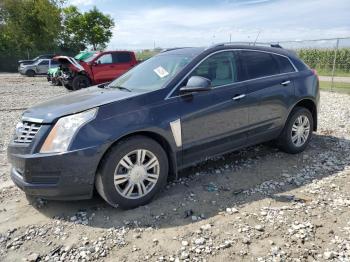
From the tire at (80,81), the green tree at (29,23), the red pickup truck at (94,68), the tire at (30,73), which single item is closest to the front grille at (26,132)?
the red pickup truck at (94,68)

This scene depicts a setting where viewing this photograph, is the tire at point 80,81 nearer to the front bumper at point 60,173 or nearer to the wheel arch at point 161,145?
the wheel arch at point 161,145

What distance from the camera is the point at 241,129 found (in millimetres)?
4742

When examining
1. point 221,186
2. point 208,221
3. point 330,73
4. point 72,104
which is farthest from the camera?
point 330,73

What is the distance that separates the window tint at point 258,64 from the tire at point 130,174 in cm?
183

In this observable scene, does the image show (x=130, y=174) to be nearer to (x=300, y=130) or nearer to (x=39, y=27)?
(x=300, y=130)

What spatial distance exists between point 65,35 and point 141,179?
127ft

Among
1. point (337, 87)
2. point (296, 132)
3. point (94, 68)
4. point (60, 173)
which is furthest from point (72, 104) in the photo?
point (337, 87)

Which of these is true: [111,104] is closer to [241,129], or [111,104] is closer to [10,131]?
[241,129]

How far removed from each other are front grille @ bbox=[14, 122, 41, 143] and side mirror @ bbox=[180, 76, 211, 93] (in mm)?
1666

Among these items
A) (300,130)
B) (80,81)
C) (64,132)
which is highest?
(64,132)

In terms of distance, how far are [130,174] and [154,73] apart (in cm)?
146

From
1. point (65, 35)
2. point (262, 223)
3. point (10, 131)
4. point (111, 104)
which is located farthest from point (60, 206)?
point (65, 35)

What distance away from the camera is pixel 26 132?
146 inches

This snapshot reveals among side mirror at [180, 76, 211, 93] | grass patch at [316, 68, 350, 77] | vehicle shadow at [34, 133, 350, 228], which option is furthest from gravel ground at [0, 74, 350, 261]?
grass patch at [316, 68, 350, 77]
